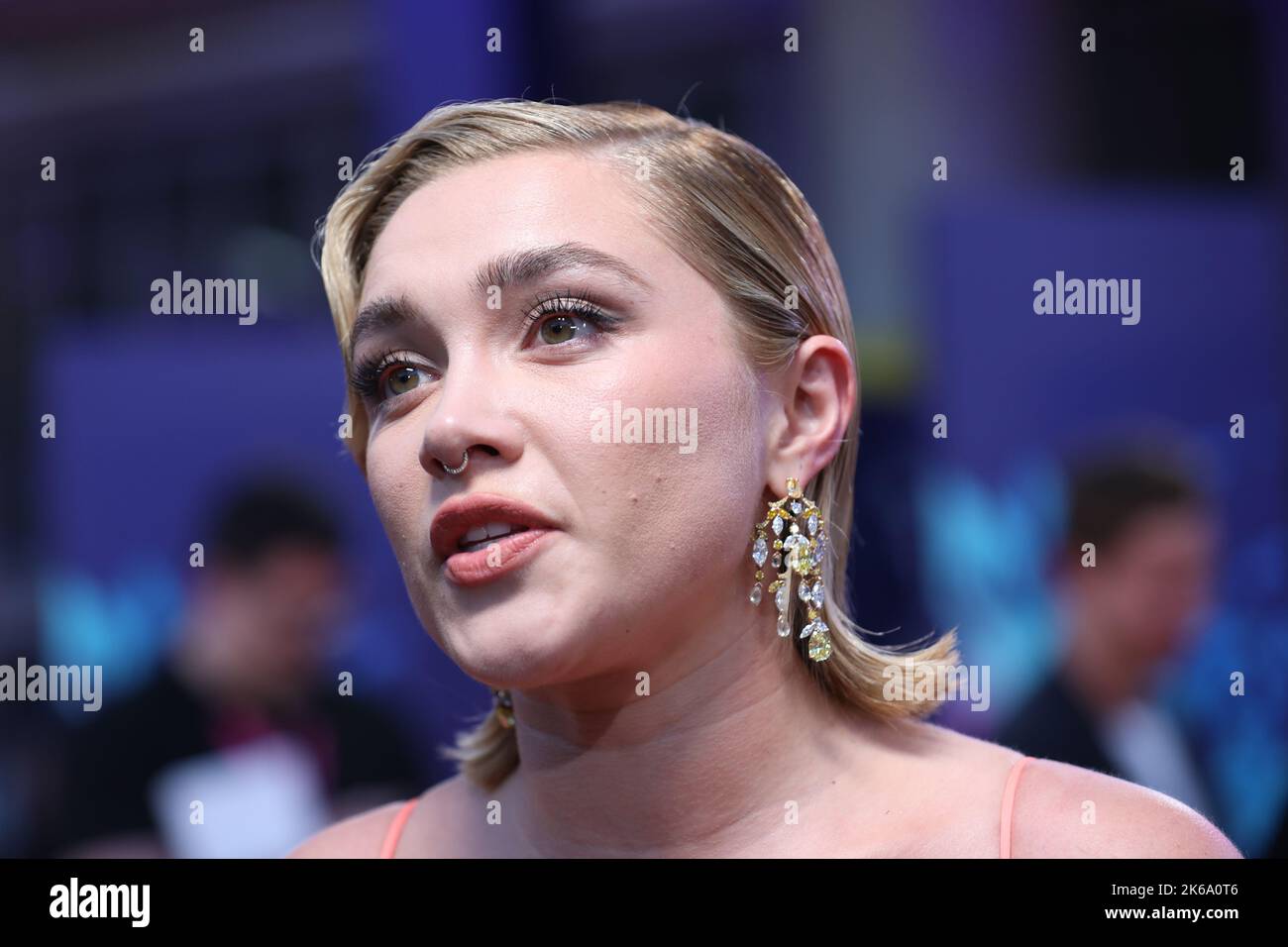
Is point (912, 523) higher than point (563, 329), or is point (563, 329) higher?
point (563, 329)

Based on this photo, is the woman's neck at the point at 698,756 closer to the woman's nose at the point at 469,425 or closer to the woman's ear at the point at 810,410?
the woman's ear at the point at 810,410

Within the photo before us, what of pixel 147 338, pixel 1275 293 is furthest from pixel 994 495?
pixel 147 338

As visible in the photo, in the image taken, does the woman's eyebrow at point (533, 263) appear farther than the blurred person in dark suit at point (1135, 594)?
No

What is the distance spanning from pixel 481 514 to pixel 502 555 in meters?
0.06

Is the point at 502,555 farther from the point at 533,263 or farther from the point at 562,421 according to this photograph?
the point at 533,263

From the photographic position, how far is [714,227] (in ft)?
6.07

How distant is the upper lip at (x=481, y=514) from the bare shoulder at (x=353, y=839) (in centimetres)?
70

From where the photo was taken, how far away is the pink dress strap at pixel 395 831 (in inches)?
→ 85.4

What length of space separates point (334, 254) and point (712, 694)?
838 millimetres

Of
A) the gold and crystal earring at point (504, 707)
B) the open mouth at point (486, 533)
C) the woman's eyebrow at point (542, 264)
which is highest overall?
the woman's eyebrow at point (542, 264)

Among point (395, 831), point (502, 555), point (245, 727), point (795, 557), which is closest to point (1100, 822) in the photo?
point (795, 557)

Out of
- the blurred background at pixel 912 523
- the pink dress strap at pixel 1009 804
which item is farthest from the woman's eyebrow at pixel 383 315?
the blurred background at pixel 912 523
